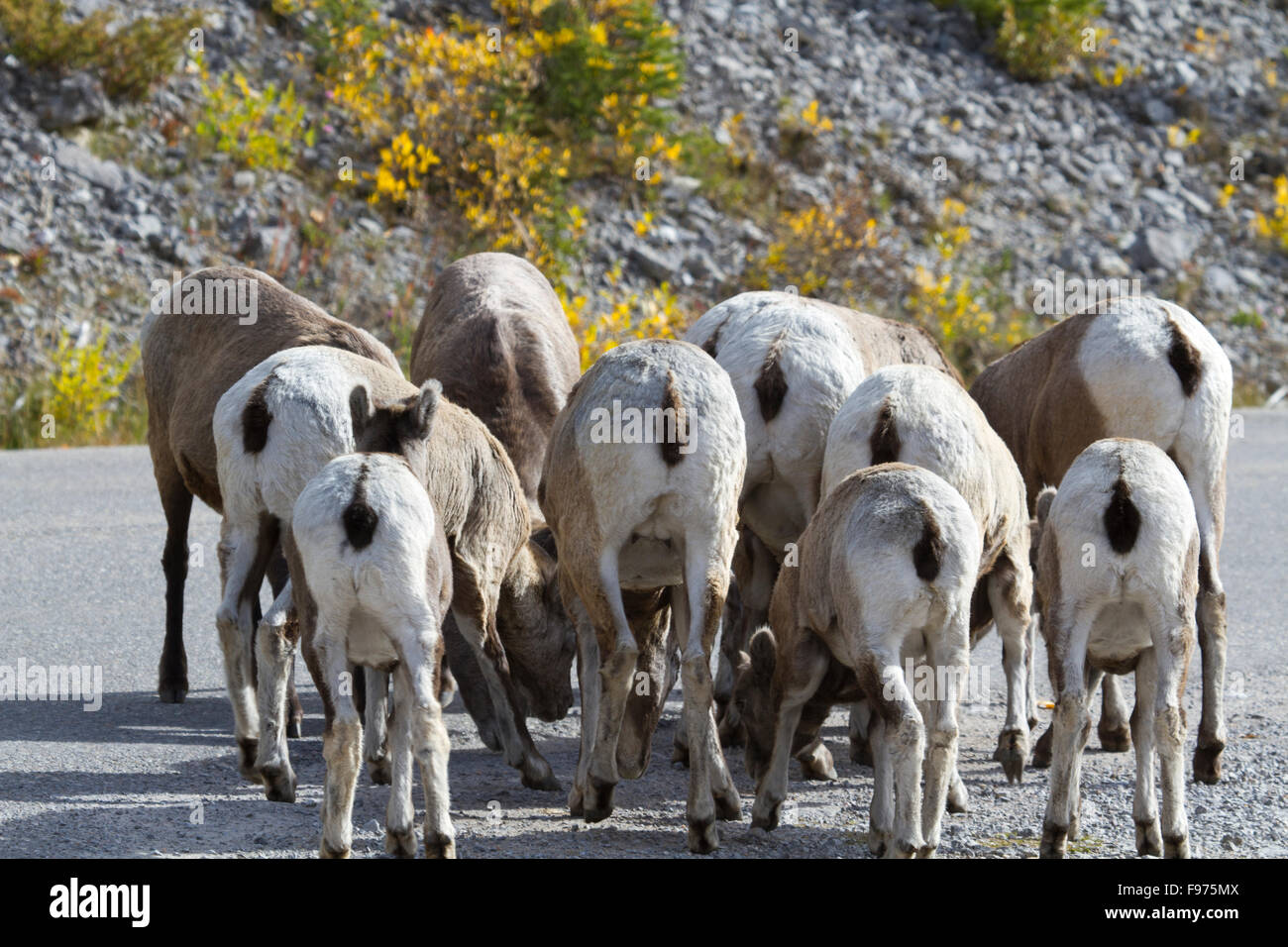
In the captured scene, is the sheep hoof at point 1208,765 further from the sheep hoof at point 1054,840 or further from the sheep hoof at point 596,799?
the sheep hoof at point 596,799

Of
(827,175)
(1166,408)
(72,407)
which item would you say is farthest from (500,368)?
(827,175)

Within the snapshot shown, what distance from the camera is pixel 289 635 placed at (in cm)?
622

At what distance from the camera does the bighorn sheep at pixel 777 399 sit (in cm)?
705

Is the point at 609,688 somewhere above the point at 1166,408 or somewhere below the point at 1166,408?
below

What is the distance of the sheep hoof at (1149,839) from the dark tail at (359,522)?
2803mm

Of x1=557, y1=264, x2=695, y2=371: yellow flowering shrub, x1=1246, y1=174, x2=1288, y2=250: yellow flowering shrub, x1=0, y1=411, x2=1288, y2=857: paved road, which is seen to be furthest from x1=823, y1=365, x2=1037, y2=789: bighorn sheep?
x1=1246, y1=174, x2=1288, y2=250: yellow flowering shrub

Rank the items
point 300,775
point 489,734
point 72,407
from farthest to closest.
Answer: point 72,407 < point 489,734 < point 300,775

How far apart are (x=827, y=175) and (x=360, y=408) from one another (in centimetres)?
1487

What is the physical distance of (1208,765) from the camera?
698 centimetres

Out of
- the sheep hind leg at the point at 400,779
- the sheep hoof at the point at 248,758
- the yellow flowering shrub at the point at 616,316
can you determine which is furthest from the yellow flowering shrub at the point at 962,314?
the sheep hind leg at the point at 400,779

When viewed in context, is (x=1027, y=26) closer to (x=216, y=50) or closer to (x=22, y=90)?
(x=216, y=50)

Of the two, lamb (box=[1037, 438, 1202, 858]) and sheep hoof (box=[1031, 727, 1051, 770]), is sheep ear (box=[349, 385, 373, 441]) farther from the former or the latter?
sheep hoof (box=[1031, 727, 1051, 770])

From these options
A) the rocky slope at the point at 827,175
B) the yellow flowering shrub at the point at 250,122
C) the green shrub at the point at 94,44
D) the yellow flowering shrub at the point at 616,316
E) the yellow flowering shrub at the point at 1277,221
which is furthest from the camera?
the yellow flowering shrub at the point at 1277,221

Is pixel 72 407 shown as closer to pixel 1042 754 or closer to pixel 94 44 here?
pixel 94 44
